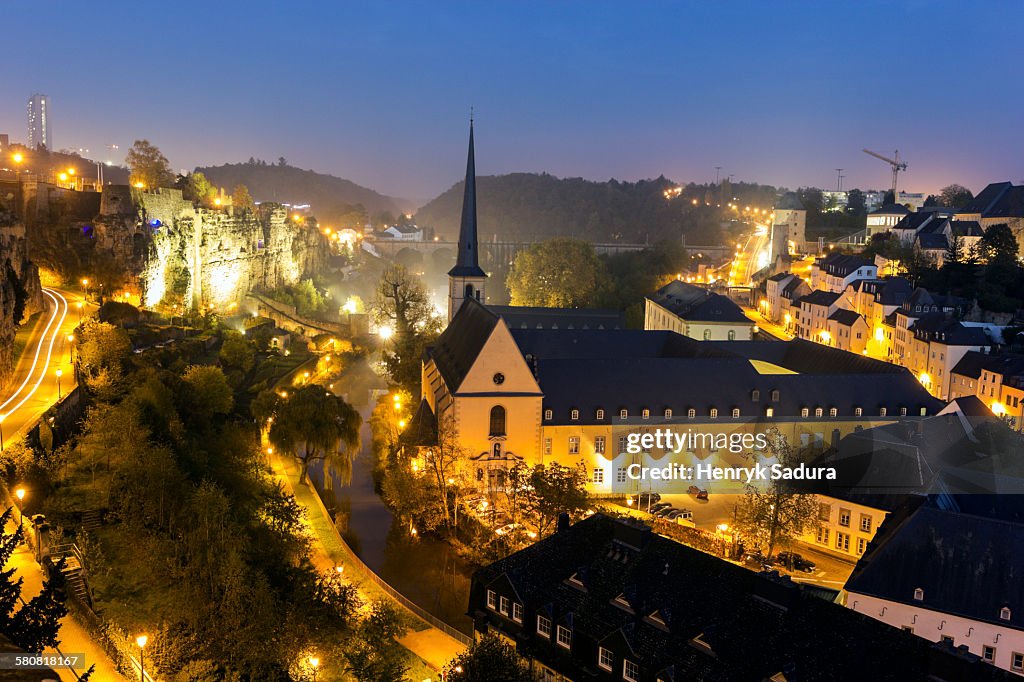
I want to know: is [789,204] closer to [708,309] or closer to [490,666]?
[708,309]

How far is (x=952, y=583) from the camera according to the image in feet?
73.0

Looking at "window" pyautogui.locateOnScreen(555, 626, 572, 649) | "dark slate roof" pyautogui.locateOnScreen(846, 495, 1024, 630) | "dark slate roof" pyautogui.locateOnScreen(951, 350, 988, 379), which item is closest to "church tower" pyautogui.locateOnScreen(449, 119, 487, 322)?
"dark slate roof" pyautogui.locateOnScreen(951, 350, 988, 379)

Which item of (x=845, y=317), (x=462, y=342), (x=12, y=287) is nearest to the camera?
(x=12, y=287)

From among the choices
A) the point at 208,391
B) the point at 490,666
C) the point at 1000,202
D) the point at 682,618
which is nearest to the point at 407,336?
the point at 208,391

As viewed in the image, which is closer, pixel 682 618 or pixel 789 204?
pixel 682 618

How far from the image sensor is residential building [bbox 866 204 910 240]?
8550 centimetres

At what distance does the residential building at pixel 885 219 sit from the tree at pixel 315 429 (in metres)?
65.7

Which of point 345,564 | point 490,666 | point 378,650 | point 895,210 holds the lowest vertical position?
point 345,564

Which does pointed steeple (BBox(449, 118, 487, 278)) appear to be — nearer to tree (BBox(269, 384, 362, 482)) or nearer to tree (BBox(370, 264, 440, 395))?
tree (BBox(370, 264, 440, 395))

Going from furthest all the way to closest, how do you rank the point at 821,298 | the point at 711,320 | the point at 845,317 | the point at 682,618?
the point at 821,298 < the point at 845,317 < the point at 711,320 < the point at 682,618

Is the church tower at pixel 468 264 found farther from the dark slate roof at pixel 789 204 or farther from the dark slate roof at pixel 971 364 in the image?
the dark slate roof at pixel 789 204

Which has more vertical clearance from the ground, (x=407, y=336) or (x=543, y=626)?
(x=407, y=336)

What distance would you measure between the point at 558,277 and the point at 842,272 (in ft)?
92.0

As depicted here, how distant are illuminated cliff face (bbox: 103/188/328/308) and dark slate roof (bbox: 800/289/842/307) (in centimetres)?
4773
